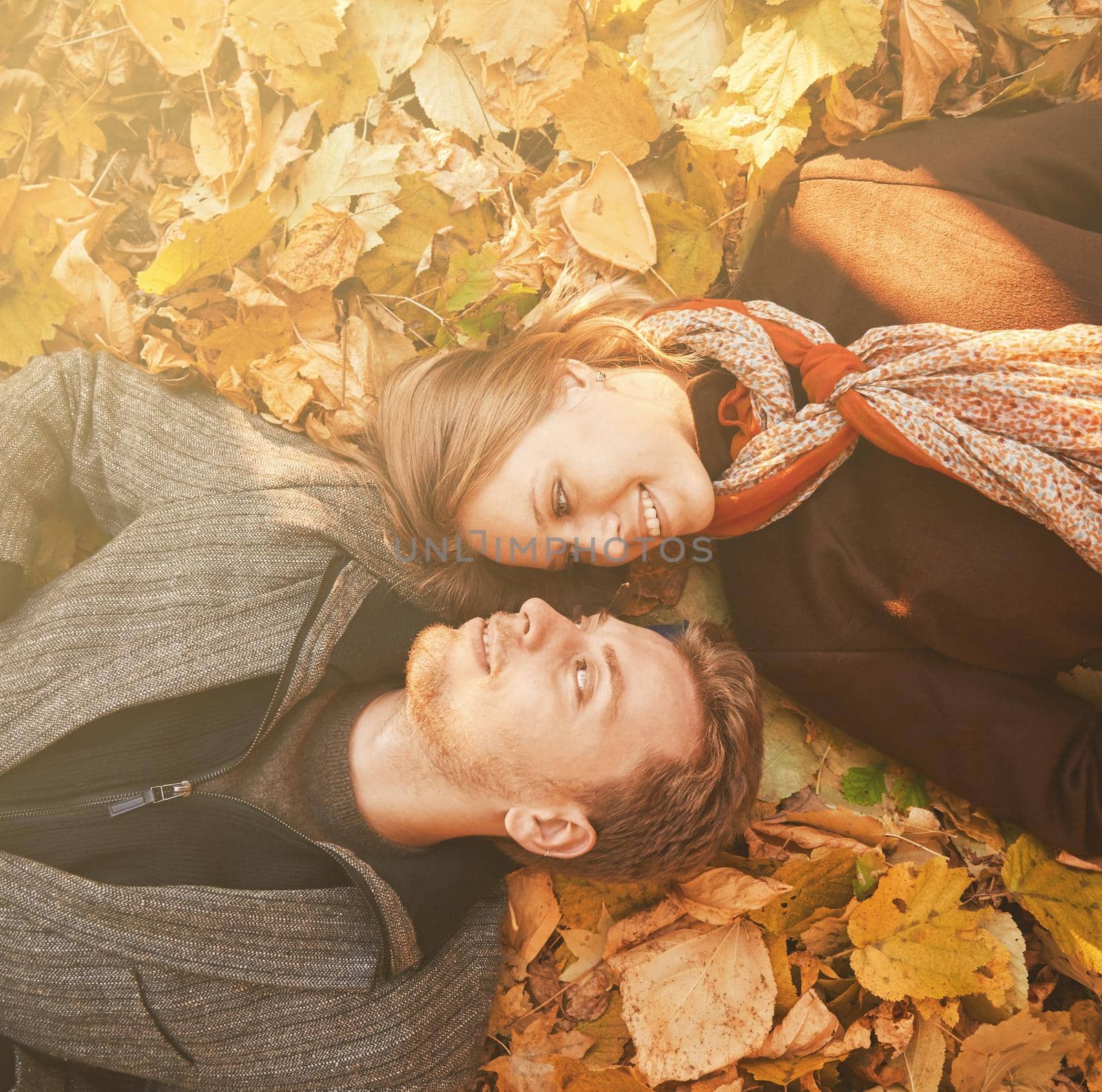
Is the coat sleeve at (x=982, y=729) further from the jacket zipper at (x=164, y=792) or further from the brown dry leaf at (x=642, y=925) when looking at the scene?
the jacket zipper at (x=164, y=792)

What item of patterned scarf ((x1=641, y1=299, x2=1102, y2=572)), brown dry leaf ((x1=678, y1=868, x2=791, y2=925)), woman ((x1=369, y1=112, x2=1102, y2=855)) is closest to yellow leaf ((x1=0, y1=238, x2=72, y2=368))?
woman ((x1=369, y1=112, x2=1102, y2=855))

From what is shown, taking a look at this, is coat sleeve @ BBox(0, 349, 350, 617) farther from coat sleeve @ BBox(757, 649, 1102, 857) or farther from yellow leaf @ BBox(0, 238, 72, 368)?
coat sleeve @ BBox(757, 649, 1102, 857)

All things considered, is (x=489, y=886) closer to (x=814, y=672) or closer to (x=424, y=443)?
(x=814, y=672)

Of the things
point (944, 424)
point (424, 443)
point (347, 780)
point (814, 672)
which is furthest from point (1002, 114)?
point (347, 780)

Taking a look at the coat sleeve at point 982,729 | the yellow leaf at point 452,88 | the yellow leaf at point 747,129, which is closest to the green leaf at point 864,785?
the coat sleeve at point 982,729

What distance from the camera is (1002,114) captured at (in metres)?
2.55

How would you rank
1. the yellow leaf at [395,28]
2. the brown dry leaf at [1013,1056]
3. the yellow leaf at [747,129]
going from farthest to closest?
the yellow leaf at [395,28]
the yellow leaf at [747,129]
the brown dry leaf at [1013,1056]

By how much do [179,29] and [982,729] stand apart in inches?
132

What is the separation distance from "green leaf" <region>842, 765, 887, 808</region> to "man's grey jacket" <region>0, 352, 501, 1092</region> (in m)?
1.16

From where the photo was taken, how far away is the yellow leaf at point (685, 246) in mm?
2633

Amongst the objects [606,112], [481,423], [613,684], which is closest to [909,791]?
[613,684]

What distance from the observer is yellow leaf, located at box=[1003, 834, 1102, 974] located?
2.19 metres

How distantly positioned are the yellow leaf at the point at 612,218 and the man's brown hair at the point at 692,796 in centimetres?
131

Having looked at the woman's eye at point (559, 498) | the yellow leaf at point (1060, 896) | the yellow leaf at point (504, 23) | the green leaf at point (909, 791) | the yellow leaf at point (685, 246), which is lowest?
the yellow leaf at point (1060, 896)
